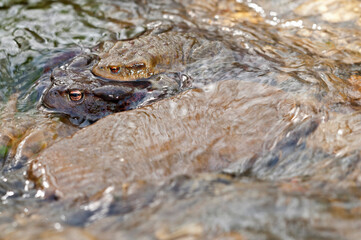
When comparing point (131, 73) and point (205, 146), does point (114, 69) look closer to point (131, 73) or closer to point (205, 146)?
point (131, 73)

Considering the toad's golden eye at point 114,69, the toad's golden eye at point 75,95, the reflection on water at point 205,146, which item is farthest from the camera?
the toad's golden eye at point 114,69

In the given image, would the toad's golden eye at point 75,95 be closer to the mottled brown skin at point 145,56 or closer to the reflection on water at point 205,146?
the reflection on water at point 205,146

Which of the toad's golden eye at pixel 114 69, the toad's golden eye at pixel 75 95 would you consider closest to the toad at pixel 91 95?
the toad's golden eye at pixel 75 95

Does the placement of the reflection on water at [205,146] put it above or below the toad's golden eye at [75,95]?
above

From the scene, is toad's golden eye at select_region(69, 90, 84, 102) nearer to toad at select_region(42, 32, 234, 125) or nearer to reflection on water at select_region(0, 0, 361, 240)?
toad at select_region(42, 32, 234, 125)

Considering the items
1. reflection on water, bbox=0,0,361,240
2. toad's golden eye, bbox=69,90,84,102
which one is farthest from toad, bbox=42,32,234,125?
reflection on water, bbox=0,0,361,240

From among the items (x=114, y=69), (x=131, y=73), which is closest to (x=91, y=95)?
(x=114, y=69)
